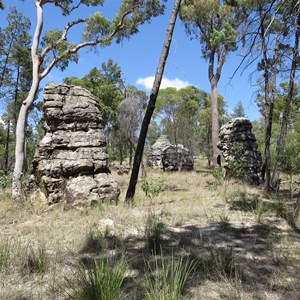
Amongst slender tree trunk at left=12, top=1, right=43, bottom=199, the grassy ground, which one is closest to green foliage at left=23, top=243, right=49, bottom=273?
the grassy ground

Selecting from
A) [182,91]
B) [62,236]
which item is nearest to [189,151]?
[182,91]

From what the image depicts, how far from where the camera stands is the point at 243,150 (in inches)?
470

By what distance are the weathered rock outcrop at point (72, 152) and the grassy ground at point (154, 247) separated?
544 millimetres

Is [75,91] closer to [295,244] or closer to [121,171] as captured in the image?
[295,244]

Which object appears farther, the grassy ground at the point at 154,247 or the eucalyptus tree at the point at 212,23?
the eucalyptus tree at the point at 212,23

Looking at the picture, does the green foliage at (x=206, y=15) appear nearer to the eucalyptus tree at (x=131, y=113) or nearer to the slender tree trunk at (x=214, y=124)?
the slender tree trunk at (x=214, y=124)

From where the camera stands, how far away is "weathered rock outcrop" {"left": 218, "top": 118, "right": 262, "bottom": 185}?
1155 cm

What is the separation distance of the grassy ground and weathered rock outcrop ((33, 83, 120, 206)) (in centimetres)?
54

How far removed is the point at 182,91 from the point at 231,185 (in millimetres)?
21422

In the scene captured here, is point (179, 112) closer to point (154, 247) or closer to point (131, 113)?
point (131, 113)

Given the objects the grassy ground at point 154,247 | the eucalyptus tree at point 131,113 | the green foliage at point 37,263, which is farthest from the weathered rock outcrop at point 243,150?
the eucalyptus tree at point 131,113

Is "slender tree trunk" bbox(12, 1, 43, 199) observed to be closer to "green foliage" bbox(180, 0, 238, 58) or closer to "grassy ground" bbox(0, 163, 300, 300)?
"grassy ground" bbox(0, 163, 300, 300)

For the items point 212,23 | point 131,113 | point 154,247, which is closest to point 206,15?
point 212,23

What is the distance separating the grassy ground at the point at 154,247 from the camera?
9.21 feet
